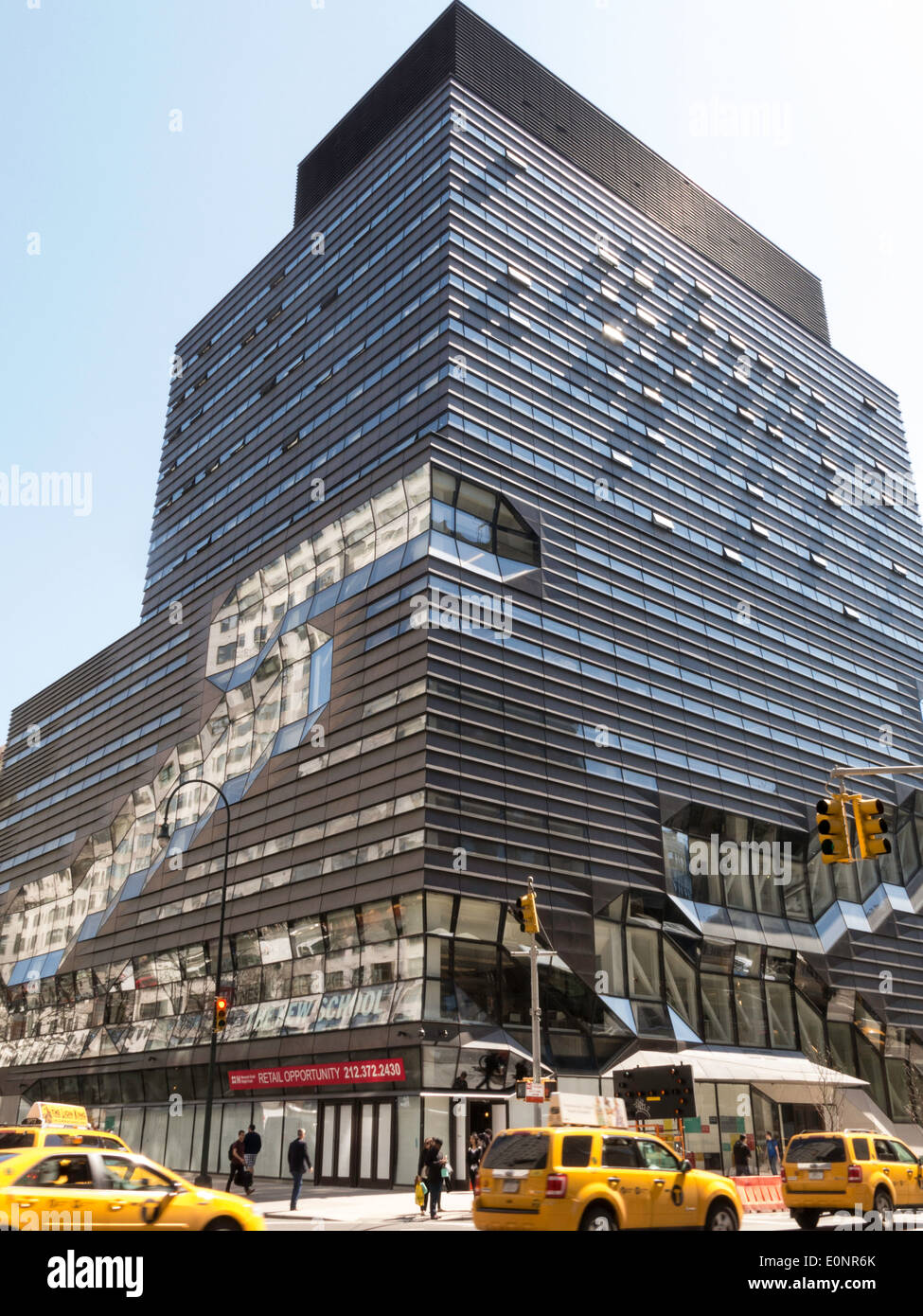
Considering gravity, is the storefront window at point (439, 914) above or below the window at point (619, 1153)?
above

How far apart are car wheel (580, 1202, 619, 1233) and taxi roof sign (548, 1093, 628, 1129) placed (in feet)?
35.6

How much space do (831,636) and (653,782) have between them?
24.9 meters

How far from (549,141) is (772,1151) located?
56.5 meters

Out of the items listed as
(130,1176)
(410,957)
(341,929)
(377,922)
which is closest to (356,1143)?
(410,957)

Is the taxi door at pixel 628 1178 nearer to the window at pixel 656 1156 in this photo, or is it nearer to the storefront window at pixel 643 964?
the window at pixel 656 1156

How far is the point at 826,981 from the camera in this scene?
49.0 meters

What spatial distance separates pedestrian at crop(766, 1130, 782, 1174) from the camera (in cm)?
3884

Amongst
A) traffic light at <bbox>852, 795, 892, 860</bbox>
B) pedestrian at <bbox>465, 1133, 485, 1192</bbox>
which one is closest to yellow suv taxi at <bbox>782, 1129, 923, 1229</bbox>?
traffic light at <bbox>852, 795, 892, 860</bbox>

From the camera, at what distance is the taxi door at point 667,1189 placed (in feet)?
48.1

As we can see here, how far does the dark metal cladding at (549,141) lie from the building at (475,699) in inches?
16.3

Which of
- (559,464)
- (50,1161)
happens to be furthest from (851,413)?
(50,1161)

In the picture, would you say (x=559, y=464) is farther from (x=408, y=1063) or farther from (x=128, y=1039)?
(x=128, y=1039)

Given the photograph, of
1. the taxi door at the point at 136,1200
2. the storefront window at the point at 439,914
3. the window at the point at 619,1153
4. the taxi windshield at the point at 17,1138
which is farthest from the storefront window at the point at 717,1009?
the taxi door at the point at 136,1200

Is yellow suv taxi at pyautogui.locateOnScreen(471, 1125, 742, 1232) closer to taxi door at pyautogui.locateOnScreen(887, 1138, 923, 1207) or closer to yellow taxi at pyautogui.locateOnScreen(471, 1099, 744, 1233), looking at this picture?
yellow taxi at pyautogui.locateOnScreen(471, 1099, 744, 1233)
